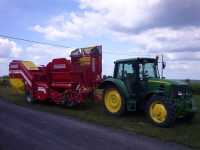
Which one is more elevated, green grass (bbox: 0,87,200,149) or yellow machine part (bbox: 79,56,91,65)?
yellow machine part (bbox: 79,56,91,65)

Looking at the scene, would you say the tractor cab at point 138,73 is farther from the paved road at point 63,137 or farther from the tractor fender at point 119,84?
the paved road at point 63,137

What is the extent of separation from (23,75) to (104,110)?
20.5ft

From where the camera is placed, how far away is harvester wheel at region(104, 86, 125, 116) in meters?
14.8

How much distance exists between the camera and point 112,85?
1537 centimetres

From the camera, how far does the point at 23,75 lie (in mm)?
20719

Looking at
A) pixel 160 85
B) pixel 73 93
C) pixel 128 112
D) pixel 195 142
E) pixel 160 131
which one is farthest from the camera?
pixel 73 93

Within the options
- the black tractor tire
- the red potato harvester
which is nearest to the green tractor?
the red potato harvester

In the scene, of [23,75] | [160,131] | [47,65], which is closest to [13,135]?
[160,131]

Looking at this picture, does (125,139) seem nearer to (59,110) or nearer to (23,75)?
(59,110)

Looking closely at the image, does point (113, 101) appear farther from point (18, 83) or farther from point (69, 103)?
point (18, 83)

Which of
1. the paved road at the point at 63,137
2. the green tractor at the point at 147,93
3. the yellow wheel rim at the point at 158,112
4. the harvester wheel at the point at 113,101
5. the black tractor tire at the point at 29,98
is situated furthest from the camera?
the black tractor tire at the point at 29,98

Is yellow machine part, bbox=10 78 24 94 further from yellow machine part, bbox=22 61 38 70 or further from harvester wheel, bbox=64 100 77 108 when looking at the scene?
harvester wheel, bbox=64 100 77 108

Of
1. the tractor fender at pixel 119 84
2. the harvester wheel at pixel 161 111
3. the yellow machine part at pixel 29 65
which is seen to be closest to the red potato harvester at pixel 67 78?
the yellow machine part at pixel 29 65

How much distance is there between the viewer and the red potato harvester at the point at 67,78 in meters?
17.5
